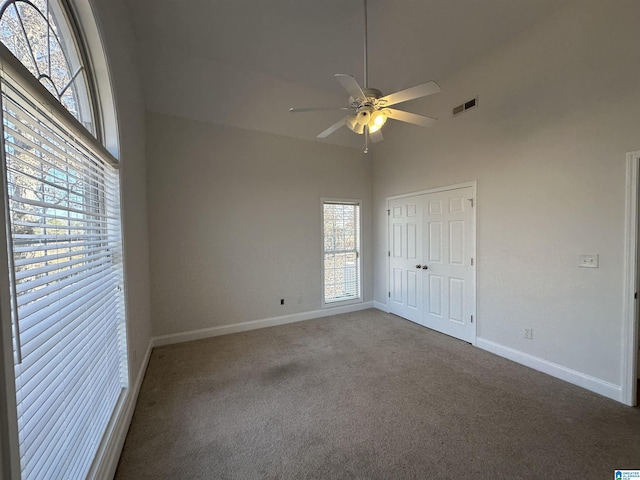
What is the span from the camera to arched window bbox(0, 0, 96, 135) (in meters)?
1.06

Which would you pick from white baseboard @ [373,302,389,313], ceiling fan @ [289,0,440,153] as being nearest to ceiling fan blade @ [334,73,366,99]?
ceiling fan @ [289,0,440,153]

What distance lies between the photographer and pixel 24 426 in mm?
863

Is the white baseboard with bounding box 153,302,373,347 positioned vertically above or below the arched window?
below

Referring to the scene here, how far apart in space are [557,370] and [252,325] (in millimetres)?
3675

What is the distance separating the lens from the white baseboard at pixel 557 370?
2.26 meters

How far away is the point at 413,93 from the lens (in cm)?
189

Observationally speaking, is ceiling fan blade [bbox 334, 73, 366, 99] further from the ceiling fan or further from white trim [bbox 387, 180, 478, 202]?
white trim [bbox 387, 180, 478, 202]

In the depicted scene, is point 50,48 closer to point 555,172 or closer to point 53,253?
point 53,253

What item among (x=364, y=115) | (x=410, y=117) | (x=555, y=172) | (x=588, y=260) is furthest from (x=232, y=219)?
(x=588, y=260)

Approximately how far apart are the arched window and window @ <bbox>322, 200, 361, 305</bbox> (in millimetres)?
3307

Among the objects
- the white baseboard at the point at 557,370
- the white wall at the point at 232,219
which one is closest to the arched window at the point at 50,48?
the white wall at the point at 232,219

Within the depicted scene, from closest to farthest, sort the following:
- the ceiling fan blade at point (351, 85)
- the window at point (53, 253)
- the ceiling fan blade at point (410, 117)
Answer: the window at point (53, 253), the ceiling fan blade at point (351, 85), the ceiling fan blade at point (410, 117)

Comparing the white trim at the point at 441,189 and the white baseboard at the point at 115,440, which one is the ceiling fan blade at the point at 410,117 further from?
the white baseboard at the point at 115,440

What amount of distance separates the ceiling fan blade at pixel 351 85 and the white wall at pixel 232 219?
238cm
